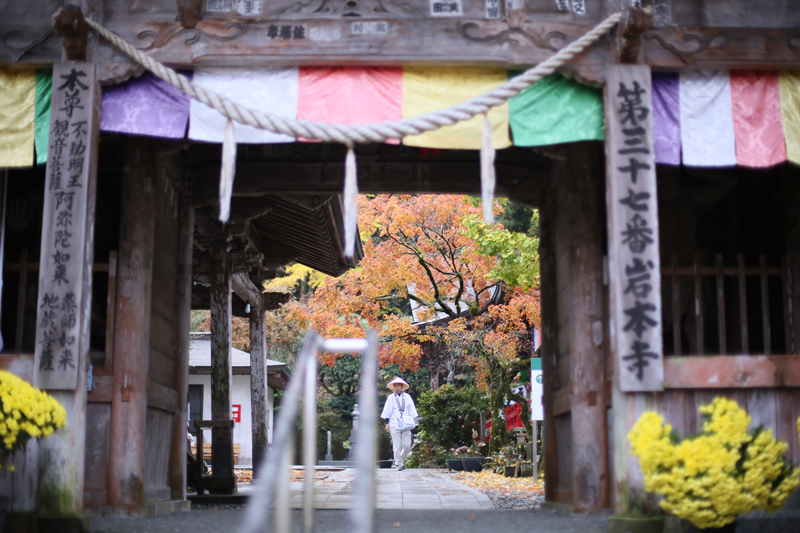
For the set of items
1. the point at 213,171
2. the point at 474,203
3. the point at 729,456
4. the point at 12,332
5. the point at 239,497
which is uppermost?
the point at 474,203

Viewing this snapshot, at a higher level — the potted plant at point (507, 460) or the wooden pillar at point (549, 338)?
the wooden pillar at point (549, 338)

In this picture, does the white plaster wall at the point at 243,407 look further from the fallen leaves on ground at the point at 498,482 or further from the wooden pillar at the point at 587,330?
the wooden pillar at the point at 587,330

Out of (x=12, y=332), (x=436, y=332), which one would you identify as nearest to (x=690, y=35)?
(x=12, y=332)

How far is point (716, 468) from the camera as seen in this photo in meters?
5.22

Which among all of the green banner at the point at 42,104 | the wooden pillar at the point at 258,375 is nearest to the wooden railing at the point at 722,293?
the green banner at the point at 42,104

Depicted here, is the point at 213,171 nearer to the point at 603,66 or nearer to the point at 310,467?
the point at 603,66

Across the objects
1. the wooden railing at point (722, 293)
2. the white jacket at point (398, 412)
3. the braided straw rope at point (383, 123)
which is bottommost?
the white jacket at point (398, 412)

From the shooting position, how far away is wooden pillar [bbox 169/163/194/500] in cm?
898

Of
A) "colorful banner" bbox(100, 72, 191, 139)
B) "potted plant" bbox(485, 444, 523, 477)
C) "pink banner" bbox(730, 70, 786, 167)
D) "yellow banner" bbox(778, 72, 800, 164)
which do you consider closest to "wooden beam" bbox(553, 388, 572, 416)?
"pink banner" bbox(730, 70, 786, 167)

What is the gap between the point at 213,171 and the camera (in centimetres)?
994

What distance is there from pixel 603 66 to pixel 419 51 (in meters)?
1.60

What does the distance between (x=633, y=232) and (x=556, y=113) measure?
1.35 meters

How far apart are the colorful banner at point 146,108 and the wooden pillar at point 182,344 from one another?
102 inches

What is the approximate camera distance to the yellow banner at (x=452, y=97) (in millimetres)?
7082
